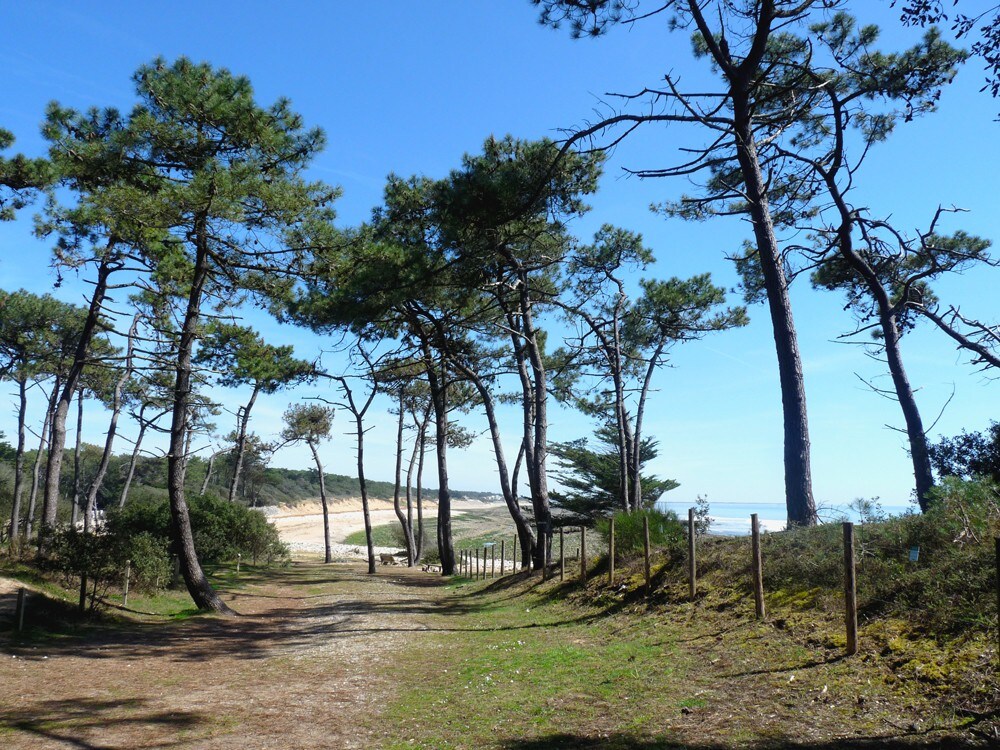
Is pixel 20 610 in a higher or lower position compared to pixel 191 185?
lower

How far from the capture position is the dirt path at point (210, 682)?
5.98m

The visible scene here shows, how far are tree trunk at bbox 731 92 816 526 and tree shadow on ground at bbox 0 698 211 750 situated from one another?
8.15 m

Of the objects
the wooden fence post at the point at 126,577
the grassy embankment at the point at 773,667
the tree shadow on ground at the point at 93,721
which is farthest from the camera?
the wooden fence post at the point at 126,577

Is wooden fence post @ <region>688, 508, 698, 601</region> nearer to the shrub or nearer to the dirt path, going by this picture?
the shrub

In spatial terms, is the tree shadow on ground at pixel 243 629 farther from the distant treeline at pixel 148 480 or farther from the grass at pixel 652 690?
the distant treeline at pixel 148 480

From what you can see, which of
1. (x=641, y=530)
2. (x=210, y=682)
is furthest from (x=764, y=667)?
(x=641, y=530)

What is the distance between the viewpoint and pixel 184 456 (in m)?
13.6

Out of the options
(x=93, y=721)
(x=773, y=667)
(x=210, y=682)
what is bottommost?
(x=210, y=682)

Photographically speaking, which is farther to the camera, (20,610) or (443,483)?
(443,483)

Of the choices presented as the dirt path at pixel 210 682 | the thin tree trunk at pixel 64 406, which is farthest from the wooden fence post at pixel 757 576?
the thin tree trunk at pixel 64 406

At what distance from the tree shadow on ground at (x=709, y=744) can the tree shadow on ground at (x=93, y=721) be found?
9.69 ft

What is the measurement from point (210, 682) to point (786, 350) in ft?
28.9

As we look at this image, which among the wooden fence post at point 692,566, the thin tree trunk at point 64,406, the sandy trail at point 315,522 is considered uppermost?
the thin tree trunk at point 64,406

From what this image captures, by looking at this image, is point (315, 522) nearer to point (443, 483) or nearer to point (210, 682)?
point (443, 483)
